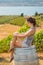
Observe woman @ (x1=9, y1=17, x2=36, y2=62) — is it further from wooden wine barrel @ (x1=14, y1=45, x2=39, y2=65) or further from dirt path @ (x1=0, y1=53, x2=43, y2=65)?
dirt path @ (x1=0, y1=53, x2=43, y2=65)

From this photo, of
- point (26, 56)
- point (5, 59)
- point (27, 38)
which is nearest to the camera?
point (26, 56)

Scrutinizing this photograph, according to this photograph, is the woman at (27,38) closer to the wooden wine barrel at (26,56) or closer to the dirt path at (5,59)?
the wooden wine barrel at (26,56)

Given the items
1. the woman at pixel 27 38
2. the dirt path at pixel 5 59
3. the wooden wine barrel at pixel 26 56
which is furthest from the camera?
the dirt path at pixel 5 59

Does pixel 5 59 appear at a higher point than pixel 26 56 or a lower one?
lower

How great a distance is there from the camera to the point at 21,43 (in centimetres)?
569

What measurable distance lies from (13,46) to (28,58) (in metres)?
0.36

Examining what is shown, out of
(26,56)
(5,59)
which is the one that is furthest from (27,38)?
(5,59)

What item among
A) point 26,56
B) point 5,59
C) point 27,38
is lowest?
point 5,59

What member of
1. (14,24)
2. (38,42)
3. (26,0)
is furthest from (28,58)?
(26,0)

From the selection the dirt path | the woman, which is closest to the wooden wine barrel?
the woman

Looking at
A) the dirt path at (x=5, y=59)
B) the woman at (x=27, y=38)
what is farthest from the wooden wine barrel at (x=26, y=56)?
the dirt path at (x=5, y=59)

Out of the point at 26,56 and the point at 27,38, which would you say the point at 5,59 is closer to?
the point at 27,38

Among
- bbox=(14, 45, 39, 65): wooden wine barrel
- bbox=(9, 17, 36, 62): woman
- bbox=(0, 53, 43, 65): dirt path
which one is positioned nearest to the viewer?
bbox=(14, 45, 39, 65): wooden wine barrel

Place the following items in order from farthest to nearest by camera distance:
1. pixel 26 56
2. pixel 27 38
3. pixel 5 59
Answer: pixel 5 59 → pixel 27 38 → pixel 26 56
